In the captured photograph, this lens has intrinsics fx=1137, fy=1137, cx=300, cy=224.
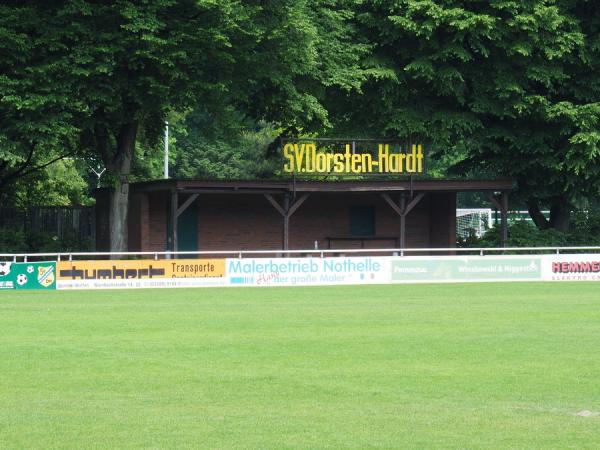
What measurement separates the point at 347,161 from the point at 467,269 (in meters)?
9.10

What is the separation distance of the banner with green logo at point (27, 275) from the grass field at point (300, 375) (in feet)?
15.4

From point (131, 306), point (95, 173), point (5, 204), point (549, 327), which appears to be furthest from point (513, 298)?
point (95, 173)

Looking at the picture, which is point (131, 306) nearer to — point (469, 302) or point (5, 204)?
point (469, 302)

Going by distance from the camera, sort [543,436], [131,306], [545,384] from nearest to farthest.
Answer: [543,436] < [545,384] < [131,306]

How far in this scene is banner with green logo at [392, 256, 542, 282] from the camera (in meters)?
39.0

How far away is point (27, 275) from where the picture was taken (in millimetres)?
35531

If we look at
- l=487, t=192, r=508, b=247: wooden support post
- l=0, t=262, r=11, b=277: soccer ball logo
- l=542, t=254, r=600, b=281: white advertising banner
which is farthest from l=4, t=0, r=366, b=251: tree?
l=542, t=254, r=600, b=281: white advertising banner

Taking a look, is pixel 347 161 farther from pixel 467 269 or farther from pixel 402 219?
pixel 467 269

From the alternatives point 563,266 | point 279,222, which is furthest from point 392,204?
point 563,266

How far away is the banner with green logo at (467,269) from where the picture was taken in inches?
1535

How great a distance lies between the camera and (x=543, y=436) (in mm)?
12719

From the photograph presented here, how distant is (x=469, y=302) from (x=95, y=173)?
188 ft

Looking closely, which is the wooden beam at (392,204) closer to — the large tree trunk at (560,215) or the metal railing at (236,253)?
the metal railing at (236,253)

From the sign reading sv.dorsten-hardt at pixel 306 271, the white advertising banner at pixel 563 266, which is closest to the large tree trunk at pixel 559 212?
the white advertising banner at pixel 563 266
